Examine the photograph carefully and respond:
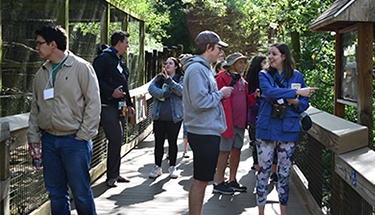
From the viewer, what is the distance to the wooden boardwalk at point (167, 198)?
4.68 meters

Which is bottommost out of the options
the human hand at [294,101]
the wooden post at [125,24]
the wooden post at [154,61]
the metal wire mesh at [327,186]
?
the metal wire mesh at [327,186]

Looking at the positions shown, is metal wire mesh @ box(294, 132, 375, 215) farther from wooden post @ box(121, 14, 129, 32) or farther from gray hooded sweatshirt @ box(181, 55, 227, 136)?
A: wooden post @ box(121, 14, 129, 32)

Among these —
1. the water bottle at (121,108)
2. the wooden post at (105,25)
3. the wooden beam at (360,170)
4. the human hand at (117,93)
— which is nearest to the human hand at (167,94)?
the water bottle at (121,108)

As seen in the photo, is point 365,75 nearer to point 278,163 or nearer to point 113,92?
point 278,163

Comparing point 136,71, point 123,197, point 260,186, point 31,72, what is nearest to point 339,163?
point 260,186

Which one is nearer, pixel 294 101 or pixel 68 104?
pixel 68 104

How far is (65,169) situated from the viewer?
11.0 ft

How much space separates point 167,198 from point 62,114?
2.34m

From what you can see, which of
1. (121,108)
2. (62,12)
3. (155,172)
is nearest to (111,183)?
(155,172)

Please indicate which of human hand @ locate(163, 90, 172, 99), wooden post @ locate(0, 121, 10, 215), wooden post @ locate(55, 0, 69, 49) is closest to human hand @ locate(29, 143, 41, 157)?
wooden post @ locate(0, 121, 10, 215)

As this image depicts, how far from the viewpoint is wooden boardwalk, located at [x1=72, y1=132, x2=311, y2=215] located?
4.68 meters

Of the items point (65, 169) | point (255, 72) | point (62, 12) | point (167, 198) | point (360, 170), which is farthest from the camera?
point (255, 72)

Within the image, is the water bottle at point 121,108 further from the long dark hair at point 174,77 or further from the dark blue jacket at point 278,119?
the dark blue jacket at point 278,119

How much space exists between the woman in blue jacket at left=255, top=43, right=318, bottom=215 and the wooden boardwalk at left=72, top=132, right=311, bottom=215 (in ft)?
2.48
